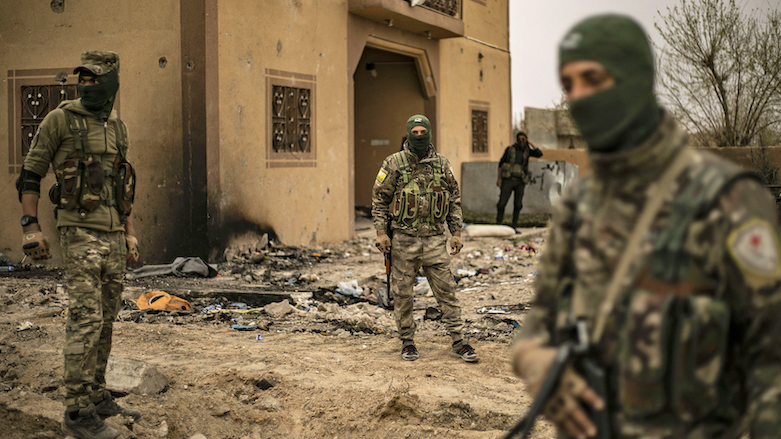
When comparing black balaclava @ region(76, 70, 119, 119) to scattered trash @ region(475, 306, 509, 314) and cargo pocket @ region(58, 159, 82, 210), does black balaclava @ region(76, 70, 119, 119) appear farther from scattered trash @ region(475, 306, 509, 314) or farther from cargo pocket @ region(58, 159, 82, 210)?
scattered trash @ region(475, 306, 509, 314)

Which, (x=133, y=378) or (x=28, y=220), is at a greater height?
(x=28, y=220)

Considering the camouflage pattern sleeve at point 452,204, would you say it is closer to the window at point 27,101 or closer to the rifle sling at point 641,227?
the rifle sling at point 641,227

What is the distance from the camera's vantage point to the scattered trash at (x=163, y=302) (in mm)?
6988

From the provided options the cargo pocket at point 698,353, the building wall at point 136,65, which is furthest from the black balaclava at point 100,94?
the building wall at point 136,65

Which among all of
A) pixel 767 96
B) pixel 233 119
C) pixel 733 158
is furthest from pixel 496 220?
pixel 767 96

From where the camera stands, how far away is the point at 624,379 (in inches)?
57.9

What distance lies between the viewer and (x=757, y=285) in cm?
133

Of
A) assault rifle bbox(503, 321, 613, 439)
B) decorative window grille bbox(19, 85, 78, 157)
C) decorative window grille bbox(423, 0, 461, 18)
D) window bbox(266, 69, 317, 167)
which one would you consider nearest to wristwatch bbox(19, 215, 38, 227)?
assault rifle bbox(503, 321, 613, 439)

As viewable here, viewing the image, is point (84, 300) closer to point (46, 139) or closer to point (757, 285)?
point (46, 139)

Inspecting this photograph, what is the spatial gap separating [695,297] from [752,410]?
0.24m

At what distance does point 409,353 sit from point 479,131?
40.9 ft

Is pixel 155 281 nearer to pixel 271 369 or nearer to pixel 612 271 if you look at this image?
pixel 271 369

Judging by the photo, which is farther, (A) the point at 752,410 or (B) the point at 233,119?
(B) the point at 233,119

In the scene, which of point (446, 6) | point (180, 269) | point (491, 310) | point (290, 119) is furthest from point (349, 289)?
point (446, 6)
